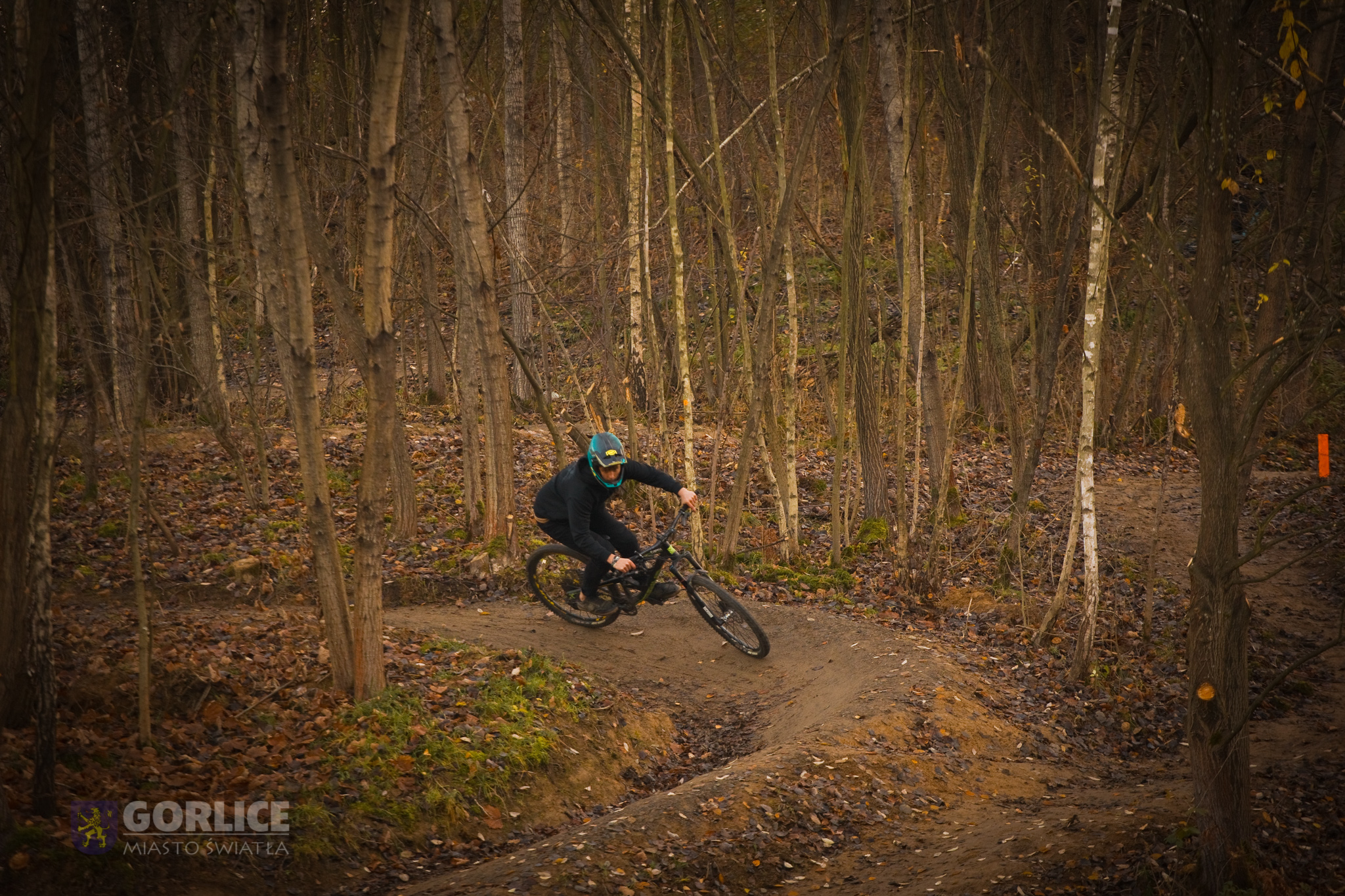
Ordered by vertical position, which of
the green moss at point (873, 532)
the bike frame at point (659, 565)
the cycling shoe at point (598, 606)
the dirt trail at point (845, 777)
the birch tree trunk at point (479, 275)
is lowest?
the dirt trail at point (845, 777)

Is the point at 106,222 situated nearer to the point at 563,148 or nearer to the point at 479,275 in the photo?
the point at 479,275

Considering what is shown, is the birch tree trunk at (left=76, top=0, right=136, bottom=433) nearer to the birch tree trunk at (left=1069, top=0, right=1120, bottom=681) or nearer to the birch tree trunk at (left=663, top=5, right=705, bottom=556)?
the birch tree trunk at (left=663, top=5, right=705, bottom=556)

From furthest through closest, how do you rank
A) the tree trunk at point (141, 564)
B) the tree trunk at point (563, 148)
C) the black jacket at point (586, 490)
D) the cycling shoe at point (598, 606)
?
the tree trunk at point (563, 148) → the cycling shoe at point (598, 606) → the black jacket at point (586, 490) → the tree trunk at point (141, 564)

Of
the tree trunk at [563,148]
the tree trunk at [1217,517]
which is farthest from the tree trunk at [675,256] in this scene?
the tree trunk at [563,148]

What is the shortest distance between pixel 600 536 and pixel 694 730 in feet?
7.11

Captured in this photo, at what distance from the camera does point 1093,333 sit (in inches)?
333

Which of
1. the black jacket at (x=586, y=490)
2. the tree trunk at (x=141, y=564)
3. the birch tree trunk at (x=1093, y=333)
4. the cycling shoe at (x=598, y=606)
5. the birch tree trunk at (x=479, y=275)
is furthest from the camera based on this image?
the cycling shoe at (x=598, y=606)

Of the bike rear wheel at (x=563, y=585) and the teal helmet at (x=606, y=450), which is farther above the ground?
the teal helmet at (x=606, y=450)

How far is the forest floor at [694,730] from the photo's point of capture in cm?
536

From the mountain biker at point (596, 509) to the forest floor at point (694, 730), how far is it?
813 mm

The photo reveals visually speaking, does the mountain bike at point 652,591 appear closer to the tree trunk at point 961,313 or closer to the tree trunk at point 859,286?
the tree trunk at point 961,313

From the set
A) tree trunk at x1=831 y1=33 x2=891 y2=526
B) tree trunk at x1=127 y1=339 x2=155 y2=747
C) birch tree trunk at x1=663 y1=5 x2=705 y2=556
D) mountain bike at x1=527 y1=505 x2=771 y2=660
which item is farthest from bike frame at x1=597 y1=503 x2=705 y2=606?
tree trunk at x1=127 y1=339 x2=155 y2=747

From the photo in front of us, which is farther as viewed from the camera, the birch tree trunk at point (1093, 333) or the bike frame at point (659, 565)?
the bike frame at point (659, 565)

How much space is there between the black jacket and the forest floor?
3.98 feet
